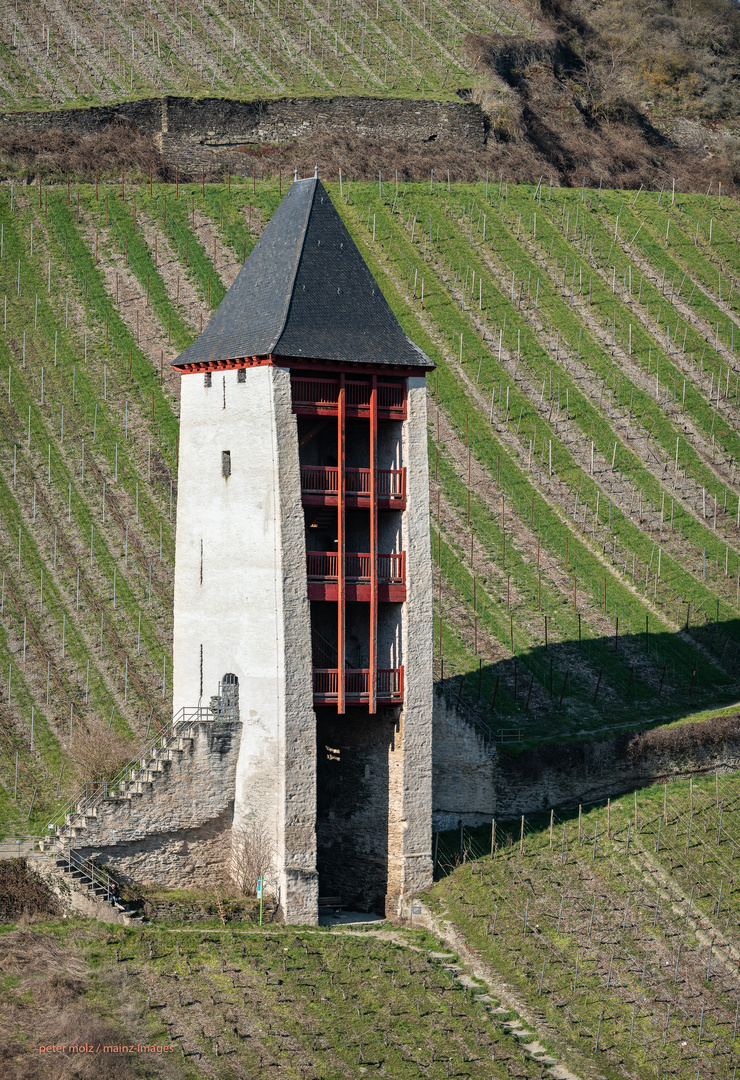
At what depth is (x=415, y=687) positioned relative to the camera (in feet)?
123

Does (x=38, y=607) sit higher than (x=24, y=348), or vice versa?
(x=24, y=348)

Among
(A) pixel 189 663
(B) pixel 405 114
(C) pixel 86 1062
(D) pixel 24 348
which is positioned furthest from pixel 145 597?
(B) pixel 405 114

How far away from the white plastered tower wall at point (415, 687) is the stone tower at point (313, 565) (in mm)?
50

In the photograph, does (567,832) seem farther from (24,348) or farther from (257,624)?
(24,348)

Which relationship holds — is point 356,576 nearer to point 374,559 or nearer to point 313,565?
point 374,559

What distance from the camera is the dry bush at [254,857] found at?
3591 cm

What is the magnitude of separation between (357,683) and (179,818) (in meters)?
5.41

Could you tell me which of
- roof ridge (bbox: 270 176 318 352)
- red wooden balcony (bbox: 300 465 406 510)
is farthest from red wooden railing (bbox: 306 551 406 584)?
roof ridge (bbox: 270 176 318 352)

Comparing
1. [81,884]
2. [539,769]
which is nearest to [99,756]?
[81,884]

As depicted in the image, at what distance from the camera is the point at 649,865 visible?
37.5 meters

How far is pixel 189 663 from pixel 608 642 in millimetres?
18973

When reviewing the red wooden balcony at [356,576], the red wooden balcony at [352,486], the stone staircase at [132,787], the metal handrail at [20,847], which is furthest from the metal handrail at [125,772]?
the red wooden balcony at [352,486]

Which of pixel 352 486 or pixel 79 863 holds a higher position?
pixel 352 486

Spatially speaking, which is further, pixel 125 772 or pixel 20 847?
pixel 125 772
